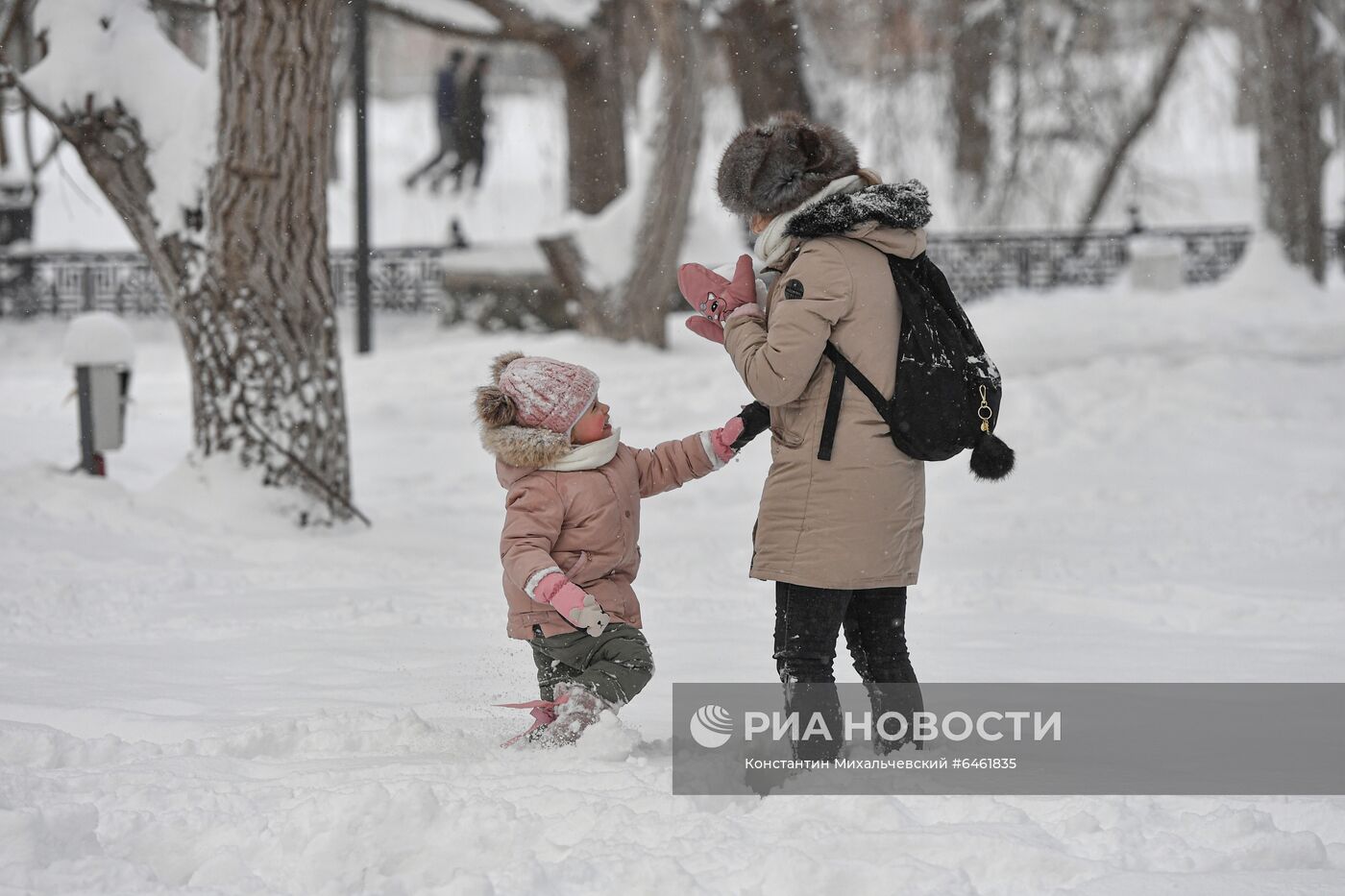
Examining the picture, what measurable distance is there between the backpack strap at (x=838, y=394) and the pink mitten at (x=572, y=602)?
0.60 m

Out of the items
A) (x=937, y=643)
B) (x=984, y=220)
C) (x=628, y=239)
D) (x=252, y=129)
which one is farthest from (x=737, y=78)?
(x=937, y=643)

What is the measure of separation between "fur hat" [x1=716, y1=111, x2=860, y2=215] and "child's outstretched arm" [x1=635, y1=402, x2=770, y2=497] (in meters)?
0.50

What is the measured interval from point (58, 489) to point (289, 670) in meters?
2.71

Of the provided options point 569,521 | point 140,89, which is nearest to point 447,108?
point 140,89

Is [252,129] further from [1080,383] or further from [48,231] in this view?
[48,231]

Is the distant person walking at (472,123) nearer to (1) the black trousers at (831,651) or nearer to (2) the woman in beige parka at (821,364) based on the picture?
(2) the woman in beige parka at (821,364)

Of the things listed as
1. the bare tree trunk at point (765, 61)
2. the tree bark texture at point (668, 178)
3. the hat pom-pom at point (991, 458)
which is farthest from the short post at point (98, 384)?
the bare tree trunk at point (765, 61)

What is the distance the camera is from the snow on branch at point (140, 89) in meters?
6.59

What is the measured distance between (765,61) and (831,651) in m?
11.6

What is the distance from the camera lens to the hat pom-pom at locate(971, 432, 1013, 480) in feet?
10.6

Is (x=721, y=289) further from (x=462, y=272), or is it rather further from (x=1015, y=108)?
(x=1015, y=108)

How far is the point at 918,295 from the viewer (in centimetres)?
320

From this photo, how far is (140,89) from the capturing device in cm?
675

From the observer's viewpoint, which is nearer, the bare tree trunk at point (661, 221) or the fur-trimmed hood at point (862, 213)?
the fur-trimmed hood at point (862, 213)
